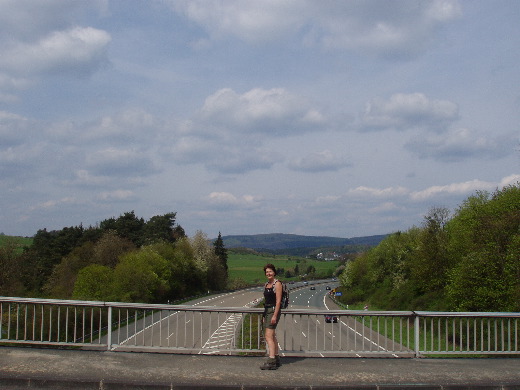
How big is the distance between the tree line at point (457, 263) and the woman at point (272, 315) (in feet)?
105

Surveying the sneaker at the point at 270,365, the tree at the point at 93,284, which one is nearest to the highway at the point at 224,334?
the sneaker at the point at 270,365

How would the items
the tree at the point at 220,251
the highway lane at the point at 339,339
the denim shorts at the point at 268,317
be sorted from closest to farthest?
1. the denim shorts at the point at 268,317
2. the highway lane at the point at 339,339
3. the tree at the point at 220,251

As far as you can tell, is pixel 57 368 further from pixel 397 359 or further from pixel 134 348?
pixel 397 359

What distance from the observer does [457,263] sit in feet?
157

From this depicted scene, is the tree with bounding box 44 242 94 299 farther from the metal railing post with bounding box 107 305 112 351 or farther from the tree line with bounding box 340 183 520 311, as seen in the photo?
the metal railing post with bounding box 107 305 112 351

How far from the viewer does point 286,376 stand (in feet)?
27.3

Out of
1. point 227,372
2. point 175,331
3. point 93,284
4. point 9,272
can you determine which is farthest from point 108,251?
point 227,372

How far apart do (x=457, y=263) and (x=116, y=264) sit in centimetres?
5077

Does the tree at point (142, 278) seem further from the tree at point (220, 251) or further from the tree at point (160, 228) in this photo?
the tree at point (220, 251)

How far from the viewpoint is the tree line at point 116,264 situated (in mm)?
60594

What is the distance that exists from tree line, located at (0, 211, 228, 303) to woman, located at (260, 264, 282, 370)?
48.9 metres

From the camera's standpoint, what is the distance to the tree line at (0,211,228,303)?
199 ft

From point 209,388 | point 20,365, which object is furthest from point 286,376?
point 20,365

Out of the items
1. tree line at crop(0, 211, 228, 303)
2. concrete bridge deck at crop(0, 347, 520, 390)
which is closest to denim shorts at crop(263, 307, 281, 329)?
concrete bridge deck at crop(0, 347, 520, 390)
